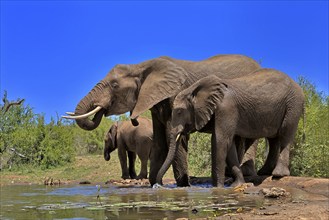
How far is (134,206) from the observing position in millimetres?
7137

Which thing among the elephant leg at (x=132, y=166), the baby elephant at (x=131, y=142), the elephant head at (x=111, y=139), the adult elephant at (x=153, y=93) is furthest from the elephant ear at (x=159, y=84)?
the elephant head at (x=111, y=139)

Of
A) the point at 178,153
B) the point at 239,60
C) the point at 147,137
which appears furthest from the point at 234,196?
the point at 147,137

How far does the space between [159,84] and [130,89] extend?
760 mm

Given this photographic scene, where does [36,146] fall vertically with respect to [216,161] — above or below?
above

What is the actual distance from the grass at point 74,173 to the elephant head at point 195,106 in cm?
907

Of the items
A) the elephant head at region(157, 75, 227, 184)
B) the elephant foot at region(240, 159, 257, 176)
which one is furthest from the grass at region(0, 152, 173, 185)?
the elephant head at region(157, 75, 227, 184)

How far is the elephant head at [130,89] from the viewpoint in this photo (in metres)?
11.6

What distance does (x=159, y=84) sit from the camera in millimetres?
11578

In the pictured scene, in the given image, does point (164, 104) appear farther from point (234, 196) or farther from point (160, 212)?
point (160, 212)

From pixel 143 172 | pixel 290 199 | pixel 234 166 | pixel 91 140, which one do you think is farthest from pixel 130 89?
pixel 91 140

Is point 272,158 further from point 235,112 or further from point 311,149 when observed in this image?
point 311,149

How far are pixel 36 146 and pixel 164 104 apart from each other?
16.7 meters

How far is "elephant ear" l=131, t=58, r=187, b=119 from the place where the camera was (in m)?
11.5

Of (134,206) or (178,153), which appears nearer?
(134,206)
